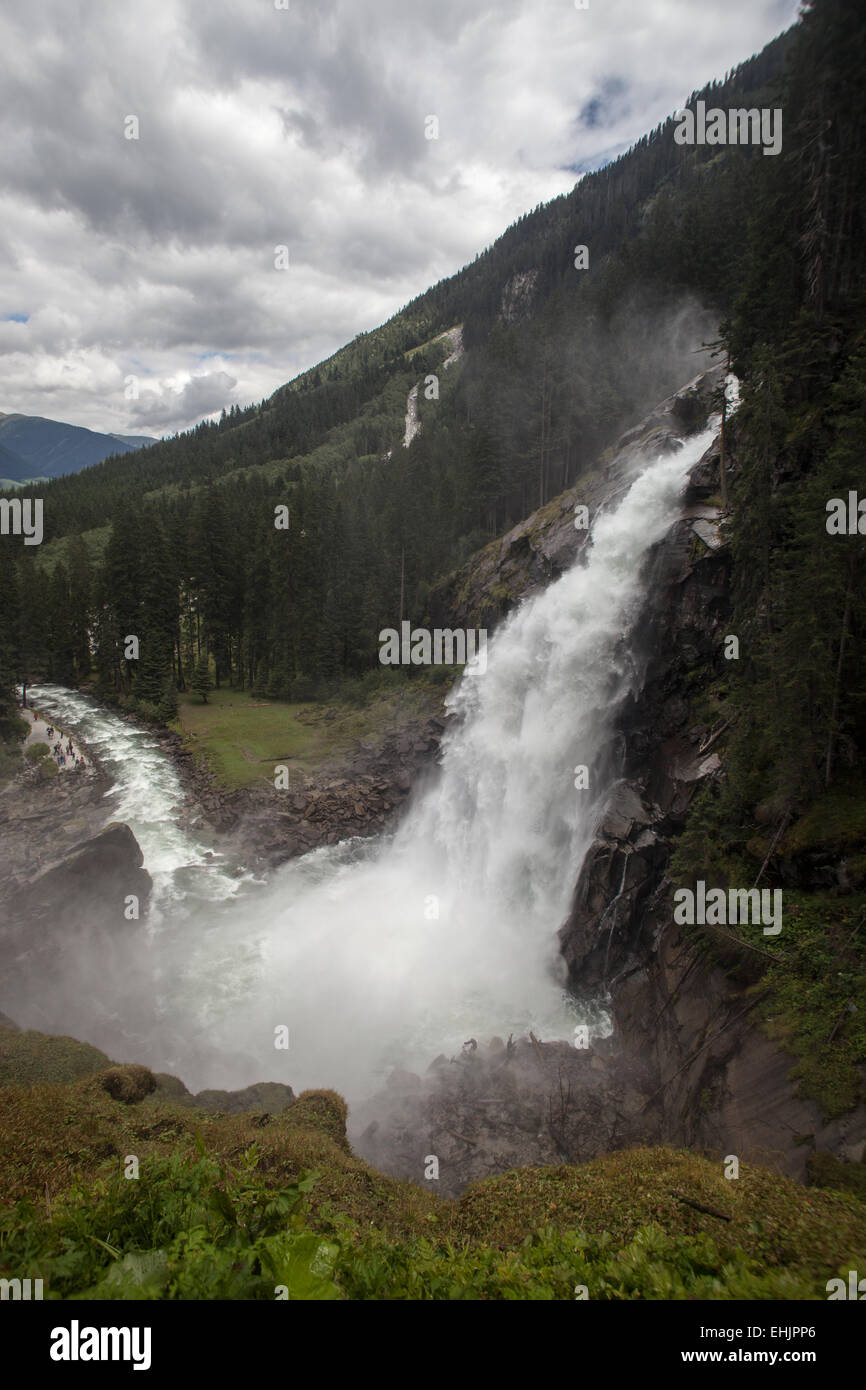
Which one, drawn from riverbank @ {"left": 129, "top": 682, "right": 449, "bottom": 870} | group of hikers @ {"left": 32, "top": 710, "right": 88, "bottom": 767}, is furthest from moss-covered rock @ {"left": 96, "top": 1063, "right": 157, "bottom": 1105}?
group of hikers @ {"left": 32, "top": 710, "right": 88, "bottom": 767}

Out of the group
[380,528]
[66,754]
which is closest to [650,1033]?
[66,754]

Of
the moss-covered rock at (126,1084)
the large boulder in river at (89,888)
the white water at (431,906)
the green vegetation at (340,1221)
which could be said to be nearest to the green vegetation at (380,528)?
the white water at (431,906)

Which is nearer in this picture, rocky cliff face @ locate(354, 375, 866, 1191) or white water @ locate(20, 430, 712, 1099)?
rocky cliff face @ locate(354, 375, 866, 1191)

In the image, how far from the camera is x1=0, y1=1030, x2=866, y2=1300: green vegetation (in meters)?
4.26

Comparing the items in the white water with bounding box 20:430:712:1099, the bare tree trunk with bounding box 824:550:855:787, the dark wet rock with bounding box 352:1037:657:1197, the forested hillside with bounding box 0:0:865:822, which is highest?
the forested hillside with bounding box 0:0:865:822

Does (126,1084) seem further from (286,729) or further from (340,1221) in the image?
(286,729)

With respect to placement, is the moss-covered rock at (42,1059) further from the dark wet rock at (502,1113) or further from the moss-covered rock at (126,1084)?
the dark wet rock at (502,1113)

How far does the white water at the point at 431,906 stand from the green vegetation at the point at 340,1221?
9074 mm

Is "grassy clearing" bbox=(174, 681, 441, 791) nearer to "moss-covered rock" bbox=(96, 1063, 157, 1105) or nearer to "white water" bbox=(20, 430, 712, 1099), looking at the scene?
"white water" bbox=(20, 430, 712, 1099)

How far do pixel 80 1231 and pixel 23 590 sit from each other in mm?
71246

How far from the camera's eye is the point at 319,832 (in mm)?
32500

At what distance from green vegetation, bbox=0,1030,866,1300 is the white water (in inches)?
357

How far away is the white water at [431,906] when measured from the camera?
19.0 m
